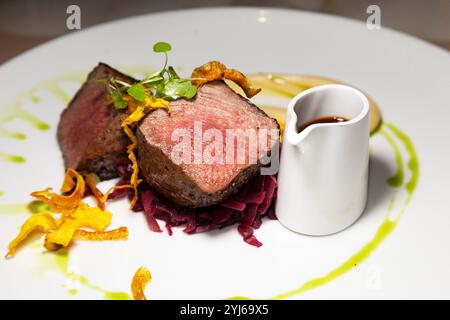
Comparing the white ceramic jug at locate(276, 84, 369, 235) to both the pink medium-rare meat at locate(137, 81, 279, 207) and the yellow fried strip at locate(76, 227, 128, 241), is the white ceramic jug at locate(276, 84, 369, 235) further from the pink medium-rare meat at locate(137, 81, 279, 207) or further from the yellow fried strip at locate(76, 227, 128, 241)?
the yellow fried strip at locate(76, 227, 128, 241)

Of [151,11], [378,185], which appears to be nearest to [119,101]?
[378,185]

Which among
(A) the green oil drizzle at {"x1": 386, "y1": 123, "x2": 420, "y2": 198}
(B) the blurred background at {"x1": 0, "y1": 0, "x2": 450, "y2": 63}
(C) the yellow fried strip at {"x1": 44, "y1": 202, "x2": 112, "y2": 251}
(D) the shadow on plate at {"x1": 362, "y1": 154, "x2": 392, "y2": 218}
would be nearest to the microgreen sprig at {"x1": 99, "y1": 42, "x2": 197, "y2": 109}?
(C) the yellow fried strip at {"x1": 44, "y1": 202, "x2": 112, "y2": 251}

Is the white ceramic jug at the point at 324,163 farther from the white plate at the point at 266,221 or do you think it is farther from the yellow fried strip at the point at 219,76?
the yellow fried strip at the point at 219,76

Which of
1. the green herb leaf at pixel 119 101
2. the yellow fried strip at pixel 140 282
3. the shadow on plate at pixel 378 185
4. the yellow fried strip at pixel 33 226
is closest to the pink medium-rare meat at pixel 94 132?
the green herb leaf at pixel 119 101

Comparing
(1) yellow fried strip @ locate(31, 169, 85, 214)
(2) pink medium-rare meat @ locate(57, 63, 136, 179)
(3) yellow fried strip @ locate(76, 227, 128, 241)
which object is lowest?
(3) yellow fried strip @ locate(76, 227, 128, 241)

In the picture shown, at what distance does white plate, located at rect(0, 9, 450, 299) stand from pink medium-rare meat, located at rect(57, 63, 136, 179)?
0.13 meters

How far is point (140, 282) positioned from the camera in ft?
9.29

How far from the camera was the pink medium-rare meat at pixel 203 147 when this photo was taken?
2.95m

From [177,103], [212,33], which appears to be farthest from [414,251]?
[212,33]

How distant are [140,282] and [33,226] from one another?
1.96 ft

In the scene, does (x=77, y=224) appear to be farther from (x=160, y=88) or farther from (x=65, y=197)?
(x=160, y=88)

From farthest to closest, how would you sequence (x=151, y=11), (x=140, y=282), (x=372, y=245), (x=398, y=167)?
(x=151, y=11) → (x=398, y=167) → (x=372, y=245) → (x=140, y=282)

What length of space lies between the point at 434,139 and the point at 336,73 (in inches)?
33.5

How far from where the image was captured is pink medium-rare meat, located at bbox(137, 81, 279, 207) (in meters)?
2.95
